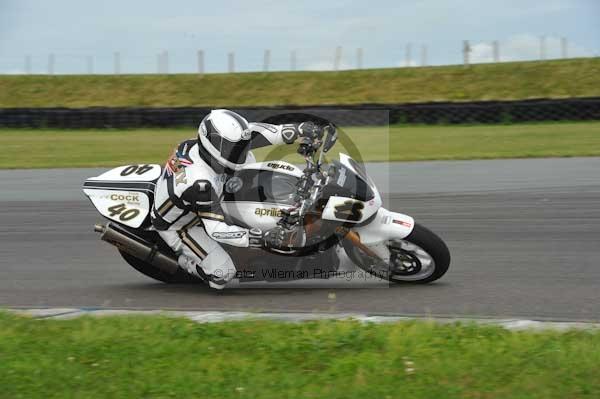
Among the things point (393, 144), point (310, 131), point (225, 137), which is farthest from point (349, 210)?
point (393, 144)

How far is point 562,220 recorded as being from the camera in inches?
389

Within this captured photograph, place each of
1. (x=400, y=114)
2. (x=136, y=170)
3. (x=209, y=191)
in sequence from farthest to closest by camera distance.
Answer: (x=400, y=114) → (x=136, y=170) → (x=209, y=191)

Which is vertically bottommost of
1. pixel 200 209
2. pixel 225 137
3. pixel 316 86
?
pixel 200 209

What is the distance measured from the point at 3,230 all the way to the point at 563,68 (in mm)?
25169

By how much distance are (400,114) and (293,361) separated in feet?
62.5

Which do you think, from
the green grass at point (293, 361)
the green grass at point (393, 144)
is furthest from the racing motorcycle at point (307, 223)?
the green grass at point (393, 144)

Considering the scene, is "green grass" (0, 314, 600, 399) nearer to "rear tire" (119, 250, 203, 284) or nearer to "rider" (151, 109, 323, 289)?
"rider" (151, 109, 323, 289)

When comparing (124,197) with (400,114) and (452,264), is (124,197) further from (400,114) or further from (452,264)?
(400,114)

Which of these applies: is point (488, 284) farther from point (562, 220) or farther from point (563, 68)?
point (563, 68)

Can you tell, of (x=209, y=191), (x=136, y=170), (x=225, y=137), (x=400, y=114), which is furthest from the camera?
(x=400, y=114)

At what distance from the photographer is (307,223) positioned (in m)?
6.86

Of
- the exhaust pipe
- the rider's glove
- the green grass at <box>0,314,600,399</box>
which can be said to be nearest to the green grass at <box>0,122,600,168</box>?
the exhaust pipe

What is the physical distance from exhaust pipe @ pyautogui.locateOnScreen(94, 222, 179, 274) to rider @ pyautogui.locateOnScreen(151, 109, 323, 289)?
14 cm

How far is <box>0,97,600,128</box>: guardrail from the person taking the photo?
22.4 meters
